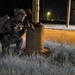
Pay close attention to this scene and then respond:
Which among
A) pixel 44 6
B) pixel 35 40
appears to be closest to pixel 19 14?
pixel 35 40

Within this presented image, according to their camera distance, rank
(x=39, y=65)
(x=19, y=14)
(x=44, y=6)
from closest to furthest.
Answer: (x=39, y=65) → (x=19, y=14) → (x=44, y=6)

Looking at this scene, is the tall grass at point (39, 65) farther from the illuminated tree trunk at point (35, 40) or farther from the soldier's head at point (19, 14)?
the soldier's head at point (19, 14)

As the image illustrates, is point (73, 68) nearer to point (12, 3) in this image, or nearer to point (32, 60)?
point (32, 60)

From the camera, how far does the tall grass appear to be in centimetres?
572

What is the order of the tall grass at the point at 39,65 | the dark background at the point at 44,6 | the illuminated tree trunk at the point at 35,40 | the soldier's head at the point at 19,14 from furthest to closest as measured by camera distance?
the dark background at the point at 44,6
the illuminated tree trunk at the point at 35,40
the soldier's head at the point at 19,14
the tall grass at the point at 39,65

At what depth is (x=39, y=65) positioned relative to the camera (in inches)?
246

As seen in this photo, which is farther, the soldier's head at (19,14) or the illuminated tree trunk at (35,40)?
the illuminated tree trunk at (35,40)

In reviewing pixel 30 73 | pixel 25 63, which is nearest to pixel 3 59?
pixel 25 63

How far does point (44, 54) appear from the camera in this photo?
7836 millimetres

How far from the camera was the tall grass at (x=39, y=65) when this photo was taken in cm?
572

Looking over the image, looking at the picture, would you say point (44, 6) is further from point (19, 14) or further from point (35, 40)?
point (19, 14)

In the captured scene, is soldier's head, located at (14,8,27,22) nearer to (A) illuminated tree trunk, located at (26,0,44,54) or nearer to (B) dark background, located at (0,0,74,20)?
(A) illuminated tree trunk, located at (26,0,44,54)

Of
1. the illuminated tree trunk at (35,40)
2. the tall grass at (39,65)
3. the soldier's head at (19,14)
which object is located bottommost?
the tall grass at (39,65)

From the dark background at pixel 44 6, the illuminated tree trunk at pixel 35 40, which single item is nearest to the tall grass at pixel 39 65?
the illuminated tree trunk at pixel 35 40
